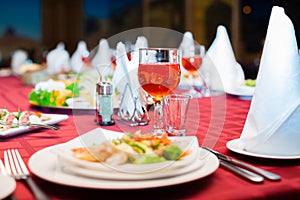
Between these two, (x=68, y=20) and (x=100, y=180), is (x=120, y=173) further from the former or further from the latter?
(x=68, y=20)

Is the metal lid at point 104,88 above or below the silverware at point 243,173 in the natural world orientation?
above

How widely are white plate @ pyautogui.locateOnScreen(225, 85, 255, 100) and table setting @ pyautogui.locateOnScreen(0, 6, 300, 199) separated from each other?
20 centimetres

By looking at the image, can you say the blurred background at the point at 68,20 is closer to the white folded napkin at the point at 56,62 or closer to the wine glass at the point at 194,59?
the white folded napkin at the point at 56,62

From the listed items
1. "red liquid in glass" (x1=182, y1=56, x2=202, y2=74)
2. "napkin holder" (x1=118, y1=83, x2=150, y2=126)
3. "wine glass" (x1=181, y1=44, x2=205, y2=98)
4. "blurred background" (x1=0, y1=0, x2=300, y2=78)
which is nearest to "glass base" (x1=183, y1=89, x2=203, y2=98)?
"wine glass" (x1=181, y1=44, x2=205, y2=98)

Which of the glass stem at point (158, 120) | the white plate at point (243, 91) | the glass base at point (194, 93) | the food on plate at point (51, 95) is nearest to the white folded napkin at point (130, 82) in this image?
the glass stem at point (158, 120)

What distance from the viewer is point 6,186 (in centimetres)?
71

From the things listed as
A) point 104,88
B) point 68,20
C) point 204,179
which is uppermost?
point 68,20

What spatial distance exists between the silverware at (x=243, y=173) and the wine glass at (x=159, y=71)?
0.29m

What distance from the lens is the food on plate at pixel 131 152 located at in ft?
2.47

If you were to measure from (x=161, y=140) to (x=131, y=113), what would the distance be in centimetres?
56

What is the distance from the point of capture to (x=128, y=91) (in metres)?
1.45

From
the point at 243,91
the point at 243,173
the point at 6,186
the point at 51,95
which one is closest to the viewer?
the point at 6,186

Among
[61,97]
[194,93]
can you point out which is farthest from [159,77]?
[194,93]

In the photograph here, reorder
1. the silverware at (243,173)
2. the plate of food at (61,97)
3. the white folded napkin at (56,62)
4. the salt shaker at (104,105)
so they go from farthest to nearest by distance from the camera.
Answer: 1. the white folded napkin at (56,62)
2. the plate of food at (61,97)
3. the salt shaker at (104,105)
4. the silverware at (243,173)
